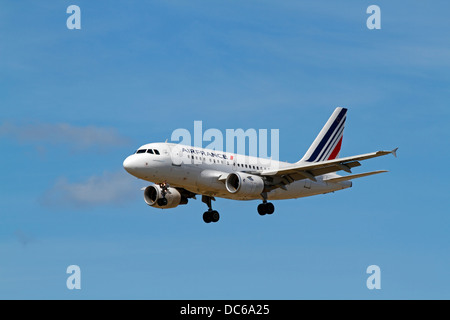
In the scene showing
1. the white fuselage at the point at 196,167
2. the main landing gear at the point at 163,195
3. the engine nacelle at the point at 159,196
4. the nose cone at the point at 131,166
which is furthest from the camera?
the engine nacelle at the point at 159,196

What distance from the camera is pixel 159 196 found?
63562 mm

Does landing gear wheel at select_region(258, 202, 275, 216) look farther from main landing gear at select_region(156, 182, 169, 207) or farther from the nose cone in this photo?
the nose cone

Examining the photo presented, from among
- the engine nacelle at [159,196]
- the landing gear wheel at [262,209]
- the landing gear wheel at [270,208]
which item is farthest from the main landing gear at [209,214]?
the landing gear wheel at [270,208]

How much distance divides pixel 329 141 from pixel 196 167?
708 inches

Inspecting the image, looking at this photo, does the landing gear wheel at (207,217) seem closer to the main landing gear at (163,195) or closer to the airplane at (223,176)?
the airplane at (223,176)

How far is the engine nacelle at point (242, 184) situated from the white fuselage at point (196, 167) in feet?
1.48

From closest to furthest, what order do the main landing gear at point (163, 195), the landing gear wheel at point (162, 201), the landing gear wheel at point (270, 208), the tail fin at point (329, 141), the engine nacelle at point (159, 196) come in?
1. the main landing gear at point (163, 195)
2. the landing gear wheel at point (162, 201)
3. the engine nacelle at point (159, 196)
4. the landing gear wheel at point (270, 208)
5. the tail fin at point (329, 141)

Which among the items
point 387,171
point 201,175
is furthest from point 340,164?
point 201,175

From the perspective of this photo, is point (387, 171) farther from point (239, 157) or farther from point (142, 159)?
point (142, 159)

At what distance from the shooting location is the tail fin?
238 ft

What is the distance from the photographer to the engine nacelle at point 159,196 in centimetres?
6366

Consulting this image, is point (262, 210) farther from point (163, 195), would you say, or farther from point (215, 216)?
point (163, 195)

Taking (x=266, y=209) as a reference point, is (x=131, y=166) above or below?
above

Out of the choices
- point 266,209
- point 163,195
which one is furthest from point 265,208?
point 163,195
